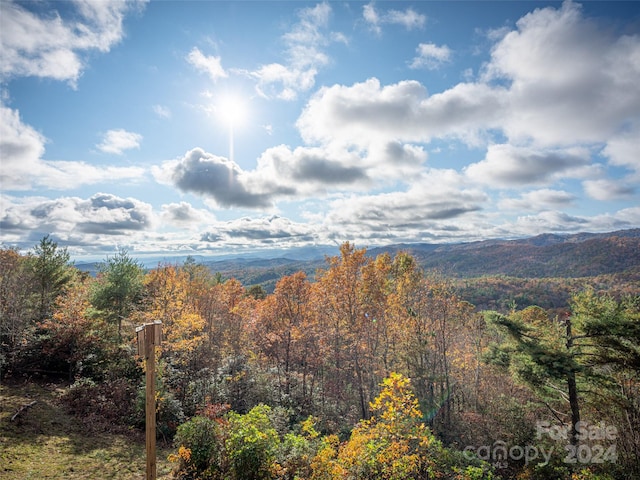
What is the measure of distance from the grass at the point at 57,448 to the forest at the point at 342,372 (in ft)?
2.84

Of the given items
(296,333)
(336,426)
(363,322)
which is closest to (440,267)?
(363,322)

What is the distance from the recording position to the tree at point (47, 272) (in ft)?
67.9

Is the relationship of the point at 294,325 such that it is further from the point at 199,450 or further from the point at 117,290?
the point at 199,450

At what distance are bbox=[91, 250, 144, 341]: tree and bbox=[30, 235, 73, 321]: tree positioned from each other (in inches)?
102

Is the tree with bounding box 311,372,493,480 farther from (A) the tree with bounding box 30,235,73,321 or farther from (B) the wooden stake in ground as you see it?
(A) the tree with bounding box 30,235,73,321

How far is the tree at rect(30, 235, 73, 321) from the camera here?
20688mm

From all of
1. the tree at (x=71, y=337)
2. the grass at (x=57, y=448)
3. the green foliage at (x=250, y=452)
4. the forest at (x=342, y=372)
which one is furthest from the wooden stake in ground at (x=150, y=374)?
the tree at (x=71, y=337)

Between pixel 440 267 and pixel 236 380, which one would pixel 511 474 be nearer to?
pixel 440 267

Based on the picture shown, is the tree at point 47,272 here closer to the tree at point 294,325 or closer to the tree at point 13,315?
the tree at point 13,315

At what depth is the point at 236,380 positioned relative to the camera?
19.7 meters

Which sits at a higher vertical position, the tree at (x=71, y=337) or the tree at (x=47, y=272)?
the tree at (x=47, y=272)

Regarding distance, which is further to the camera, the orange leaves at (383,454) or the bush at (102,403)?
the bush at (102,403)

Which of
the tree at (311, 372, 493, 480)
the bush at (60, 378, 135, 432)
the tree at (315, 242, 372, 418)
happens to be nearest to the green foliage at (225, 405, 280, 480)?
the tree at (311, 372, 493, 480)

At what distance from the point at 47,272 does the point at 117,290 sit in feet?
16.6
